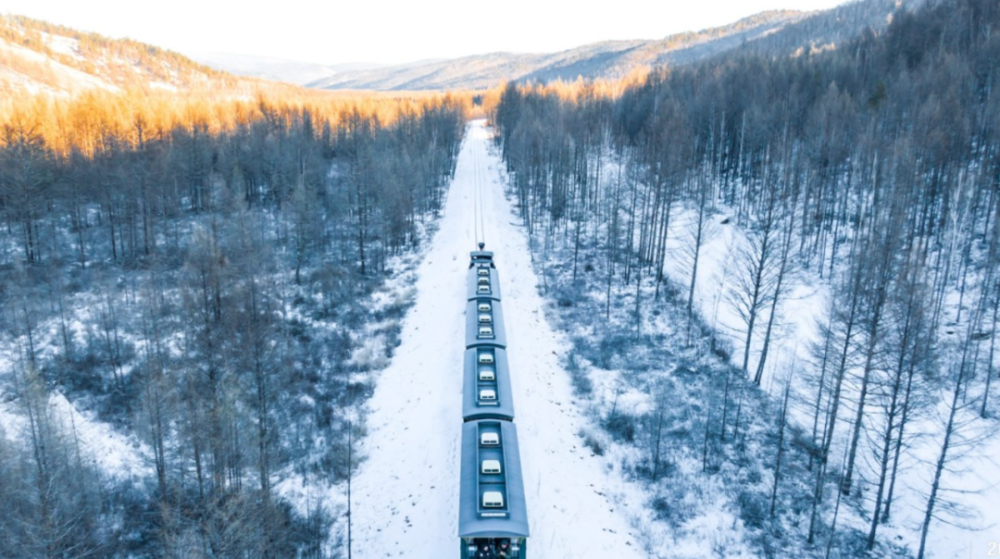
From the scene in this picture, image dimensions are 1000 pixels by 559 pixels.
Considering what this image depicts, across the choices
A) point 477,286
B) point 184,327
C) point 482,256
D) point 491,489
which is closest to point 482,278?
point 477,286

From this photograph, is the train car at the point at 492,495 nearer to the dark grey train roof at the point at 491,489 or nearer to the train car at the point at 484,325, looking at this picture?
the dark grey train roof at the point at 491,489

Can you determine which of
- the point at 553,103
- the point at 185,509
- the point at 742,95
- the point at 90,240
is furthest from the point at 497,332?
the point at 553,103

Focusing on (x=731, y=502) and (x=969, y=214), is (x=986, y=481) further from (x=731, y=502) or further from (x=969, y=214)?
(x=969, y=214)

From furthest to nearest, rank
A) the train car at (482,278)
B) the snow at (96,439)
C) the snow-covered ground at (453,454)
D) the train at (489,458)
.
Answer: the train car at (482,278), the snow at (96,439), the snow-covered ground at (453,454), the train at (489,458)

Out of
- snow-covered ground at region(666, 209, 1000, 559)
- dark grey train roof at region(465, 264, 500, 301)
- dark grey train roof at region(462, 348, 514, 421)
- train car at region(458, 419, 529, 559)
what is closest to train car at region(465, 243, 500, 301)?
dark grey train roof at region(465, 264, 500, 301)

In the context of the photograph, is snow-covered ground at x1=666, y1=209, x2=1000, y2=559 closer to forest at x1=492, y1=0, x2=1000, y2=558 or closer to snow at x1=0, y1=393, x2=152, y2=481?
forest at x1=492, y1=0, x2=1000, y2=558

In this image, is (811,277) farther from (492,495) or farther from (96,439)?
(96,439)

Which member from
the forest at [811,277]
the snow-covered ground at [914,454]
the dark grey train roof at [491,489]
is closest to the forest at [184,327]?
the dark grey train roof at [491,489]
